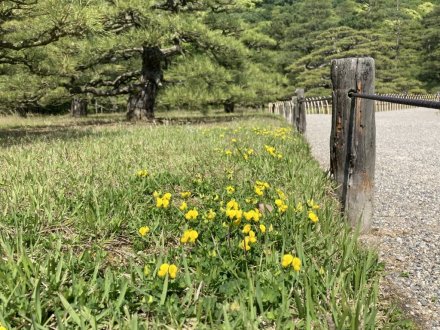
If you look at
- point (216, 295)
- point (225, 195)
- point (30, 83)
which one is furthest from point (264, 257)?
point (30, 83)

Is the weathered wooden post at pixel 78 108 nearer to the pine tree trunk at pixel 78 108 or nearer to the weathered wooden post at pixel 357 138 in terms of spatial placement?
the pine tree trunk at pixel 78 108

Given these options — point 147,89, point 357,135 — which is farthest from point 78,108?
point 357,135

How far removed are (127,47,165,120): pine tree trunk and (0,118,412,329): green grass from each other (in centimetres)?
882

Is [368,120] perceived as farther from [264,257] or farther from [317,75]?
[317,75]

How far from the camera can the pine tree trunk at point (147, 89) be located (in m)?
11.7

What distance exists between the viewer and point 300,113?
8406mm

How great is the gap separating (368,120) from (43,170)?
250 centimetres

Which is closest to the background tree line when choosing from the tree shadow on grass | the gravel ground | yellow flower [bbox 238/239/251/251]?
the tree shadow on grass

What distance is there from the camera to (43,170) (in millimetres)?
3268

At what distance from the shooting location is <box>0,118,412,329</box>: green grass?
1.39 metres

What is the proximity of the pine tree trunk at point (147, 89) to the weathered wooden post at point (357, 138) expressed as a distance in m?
9.41

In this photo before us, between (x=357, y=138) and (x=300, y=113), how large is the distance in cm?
590

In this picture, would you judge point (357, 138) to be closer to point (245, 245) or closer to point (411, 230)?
point (411, 230)

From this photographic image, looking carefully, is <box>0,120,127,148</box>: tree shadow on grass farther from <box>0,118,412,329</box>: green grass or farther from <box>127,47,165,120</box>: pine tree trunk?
<box>127,47,165,120</box>: pine tree trunk
